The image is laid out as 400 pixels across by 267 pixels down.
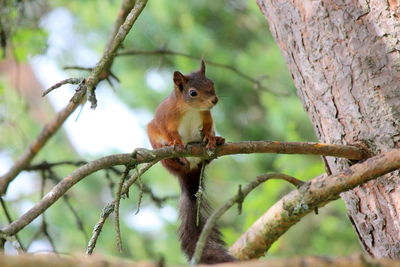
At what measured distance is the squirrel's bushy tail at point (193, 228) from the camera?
7.25ft

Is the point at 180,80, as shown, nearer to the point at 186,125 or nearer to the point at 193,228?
the point at 186,125

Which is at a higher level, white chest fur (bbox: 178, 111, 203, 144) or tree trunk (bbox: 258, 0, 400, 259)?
white chest fur (bbox: 178, 111, 203, 144)

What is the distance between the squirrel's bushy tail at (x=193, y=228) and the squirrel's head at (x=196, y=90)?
32 centimetres

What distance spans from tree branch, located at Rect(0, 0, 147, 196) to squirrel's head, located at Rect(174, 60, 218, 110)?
41cm

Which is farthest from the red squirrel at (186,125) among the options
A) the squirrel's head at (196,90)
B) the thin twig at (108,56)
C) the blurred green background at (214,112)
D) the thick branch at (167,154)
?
the blurred green background at (214,112)

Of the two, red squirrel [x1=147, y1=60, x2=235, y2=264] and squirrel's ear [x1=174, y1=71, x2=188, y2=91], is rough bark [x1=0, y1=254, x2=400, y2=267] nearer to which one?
red squirrel [x1=147, y1=60, x2=235, y2=264]

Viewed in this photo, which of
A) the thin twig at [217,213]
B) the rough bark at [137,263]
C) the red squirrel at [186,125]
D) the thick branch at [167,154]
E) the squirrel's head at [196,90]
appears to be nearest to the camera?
the rough bark at [137,263]

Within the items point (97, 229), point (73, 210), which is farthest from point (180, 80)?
point (97, 229)

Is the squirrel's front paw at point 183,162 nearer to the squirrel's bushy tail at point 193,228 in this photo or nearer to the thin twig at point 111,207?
the squirrel's bushy tail at point 193,228

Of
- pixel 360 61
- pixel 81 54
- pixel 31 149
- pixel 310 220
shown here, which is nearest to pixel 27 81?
pixel 81 54

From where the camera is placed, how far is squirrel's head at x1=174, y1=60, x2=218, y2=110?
9.88 ft

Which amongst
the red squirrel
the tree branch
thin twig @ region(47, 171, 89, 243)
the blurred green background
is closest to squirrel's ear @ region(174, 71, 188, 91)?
the red squirrel

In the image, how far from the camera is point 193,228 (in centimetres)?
267

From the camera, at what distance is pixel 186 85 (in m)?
3.15
